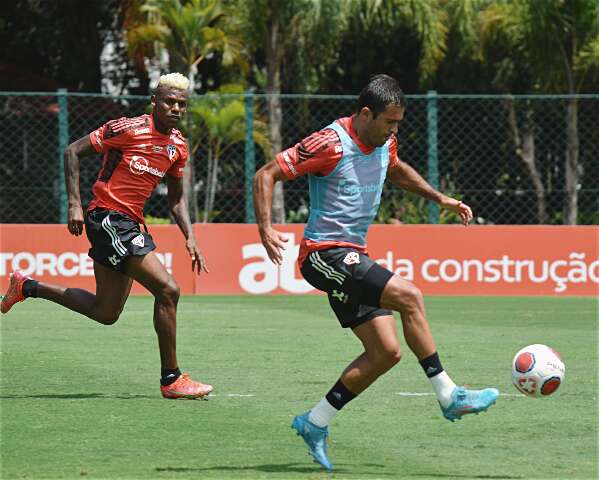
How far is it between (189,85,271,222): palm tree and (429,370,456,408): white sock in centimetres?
1236

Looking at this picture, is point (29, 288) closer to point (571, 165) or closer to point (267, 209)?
point (267, 209)

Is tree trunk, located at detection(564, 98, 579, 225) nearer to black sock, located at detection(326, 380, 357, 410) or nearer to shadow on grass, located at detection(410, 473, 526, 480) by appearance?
black sock, located at detection(326, 380, 357, 410)

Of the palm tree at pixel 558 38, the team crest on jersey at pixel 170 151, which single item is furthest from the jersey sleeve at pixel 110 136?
the palm tree at pixel 558 38

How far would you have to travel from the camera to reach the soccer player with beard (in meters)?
6.77

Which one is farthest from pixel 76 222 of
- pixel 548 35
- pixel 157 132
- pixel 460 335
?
pixel 548 35

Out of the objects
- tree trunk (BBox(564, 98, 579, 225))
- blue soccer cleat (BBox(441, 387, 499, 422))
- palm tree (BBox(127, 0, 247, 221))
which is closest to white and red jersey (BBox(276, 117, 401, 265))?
blue soccer cleat (BBox(441, 387, 499, 422))

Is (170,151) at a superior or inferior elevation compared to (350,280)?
superior

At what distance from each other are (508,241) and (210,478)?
1195cm

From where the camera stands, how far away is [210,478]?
20.5 feet

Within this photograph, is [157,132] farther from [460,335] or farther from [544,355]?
[460,335]

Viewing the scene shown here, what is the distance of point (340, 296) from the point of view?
6957 mm

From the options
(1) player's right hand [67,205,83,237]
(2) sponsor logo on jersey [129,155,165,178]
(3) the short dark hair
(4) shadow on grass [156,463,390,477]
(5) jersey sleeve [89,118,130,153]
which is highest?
(3) the short dark hair

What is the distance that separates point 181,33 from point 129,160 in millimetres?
14716

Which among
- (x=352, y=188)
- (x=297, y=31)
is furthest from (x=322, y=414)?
(x=297, y=31)
